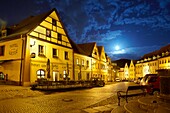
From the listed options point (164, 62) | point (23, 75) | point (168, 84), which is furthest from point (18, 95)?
point (164, 62)

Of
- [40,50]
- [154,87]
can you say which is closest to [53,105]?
[154,87]

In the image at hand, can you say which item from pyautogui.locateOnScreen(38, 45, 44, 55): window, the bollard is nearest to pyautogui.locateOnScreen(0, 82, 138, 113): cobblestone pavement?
the bollard

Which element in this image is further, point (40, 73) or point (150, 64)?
point (150, 64)

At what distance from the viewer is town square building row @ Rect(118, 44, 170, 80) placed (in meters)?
71.8

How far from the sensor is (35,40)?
28078 millimetres

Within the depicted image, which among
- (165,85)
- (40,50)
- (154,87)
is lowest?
(154,87)

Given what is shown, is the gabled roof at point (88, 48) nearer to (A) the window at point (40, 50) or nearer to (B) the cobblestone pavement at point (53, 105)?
(A) the window at point (40, 50)

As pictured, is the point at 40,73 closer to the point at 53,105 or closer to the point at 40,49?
the point at 40,49

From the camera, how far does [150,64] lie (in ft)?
296

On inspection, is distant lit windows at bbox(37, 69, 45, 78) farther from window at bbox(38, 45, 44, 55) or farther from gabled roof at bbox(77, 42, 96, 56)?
gabled roof at bbox(77, 42, 96, 56)

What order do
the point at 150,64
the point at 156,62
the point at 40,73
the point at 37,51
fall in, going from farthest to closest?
the point at 150,64, the point at 156,62, the point at 40,73, the point at 37,51

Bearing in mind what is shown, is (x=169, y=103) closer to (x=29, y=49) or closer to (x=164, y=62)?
(x=29, y=49)

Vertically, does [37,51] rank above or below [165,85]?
above

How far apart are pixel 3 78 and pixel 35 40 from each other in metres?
7.19
